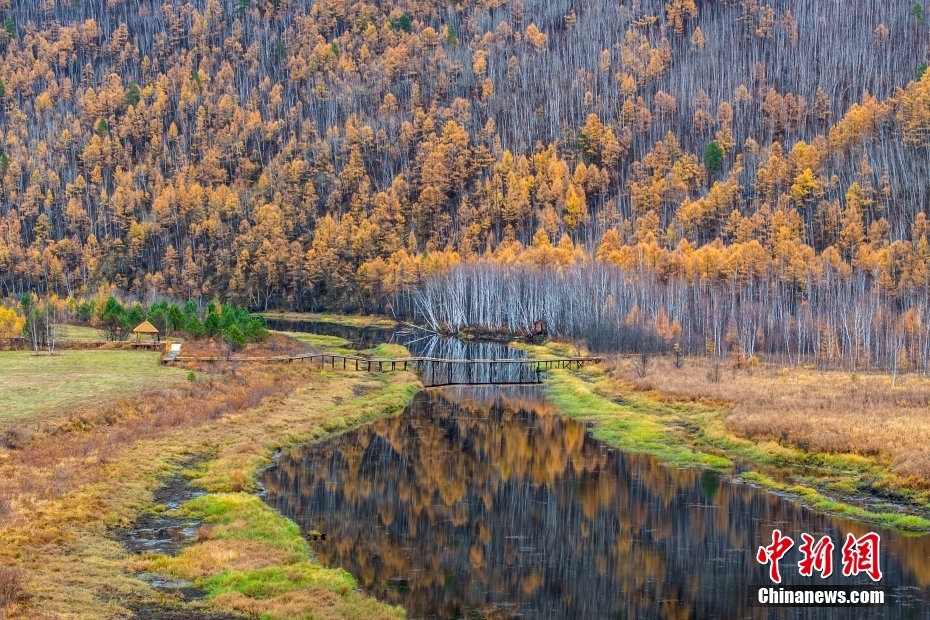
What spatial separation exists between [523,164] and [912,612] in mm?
167083

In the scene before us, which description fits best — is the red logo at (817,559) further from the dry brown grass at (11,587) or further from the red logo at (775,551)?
the dry brown grass at (11,587)

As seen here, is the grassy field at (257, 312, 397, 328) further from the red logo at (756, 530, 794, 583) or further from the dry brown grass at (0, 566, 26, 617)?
the dry brown grass at (0, 566, 26, 617)

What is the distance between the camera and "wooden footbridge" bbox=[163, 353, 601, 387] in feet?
276

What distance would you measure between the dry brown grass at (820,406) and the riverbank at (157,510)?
2442 centimetres

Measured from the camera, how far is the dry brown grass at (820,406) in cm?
4494

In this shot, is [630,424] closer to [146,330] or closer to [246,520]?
[246,520]

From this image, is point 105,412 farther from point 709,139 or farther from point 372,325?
point 709,139

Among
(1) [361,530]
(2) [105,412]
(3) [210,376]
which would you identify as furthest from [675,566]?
(3) [210,376]

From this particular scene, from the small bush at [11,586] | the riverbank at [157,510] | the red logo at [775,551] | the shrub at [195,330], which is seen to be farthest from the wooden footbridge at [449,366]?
the small bush at [11,586]

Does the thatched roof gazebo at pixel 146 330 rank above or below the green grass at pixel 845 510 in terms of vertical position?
above

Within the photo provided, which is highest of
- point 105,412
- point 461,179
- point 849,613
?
point 461,179

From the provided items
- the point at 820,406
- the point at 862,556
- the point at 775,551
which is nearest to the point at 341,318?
the point at 820,406

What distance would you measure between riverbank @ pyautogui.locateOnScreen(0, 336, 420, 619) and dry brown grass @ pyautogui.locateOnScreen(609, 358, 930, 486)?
80.1ft

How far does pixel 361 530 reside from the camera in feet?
118
